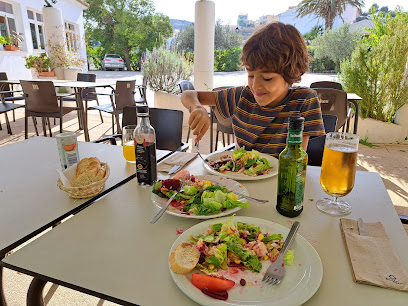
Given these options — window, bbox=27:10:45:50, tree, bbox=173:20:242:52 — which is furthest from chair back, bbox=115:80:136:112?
tree, bbox=173:20:242:52

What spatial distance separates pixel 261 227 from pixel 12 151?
54.5 inches

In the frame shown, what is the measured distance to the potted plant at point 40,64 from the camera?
604cm

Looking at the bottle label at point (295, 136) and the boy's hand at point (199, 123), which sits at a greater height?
the bottle label at point (295, 136)

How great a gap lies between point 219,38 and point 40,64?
13.8 m

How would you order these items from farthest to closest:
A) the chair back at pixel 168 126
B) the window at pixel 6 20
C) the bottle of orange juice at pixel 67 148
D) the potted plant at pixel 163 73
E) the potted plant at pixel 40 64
A: the window at pixel 6 20
the potted plant at pixel 40 64
the potted plant at pixel 163 73
the chair back at pixel 168 126
the bottle of orange juice at pixel 67 148

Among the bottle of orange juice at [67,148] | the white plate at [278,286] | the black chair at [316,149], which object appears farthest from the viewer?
the black chair at [316,149]

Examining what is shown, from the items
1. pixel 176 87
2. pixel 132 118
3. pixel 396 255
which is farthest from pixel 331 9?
pixel 396 255

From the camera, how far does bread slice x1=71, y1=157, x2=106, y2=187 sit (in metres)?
1.04

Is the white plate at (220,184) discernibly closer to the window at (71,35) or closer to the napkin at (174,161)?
the napkin at (174,161)

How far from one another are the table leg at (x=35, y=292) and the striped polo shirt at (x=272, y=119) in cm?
119

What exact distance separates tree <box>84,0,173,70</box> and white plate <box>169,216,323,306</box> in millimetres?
26126

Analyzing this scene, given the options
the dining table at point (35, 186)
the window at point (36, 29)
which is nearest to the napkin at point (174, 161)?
the dining table at point (35, 186)

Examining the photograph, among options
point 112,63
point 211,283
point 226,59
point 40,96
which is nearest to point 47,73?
point 40,96

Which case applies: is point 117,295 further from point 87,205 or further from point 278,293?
point 87,205
